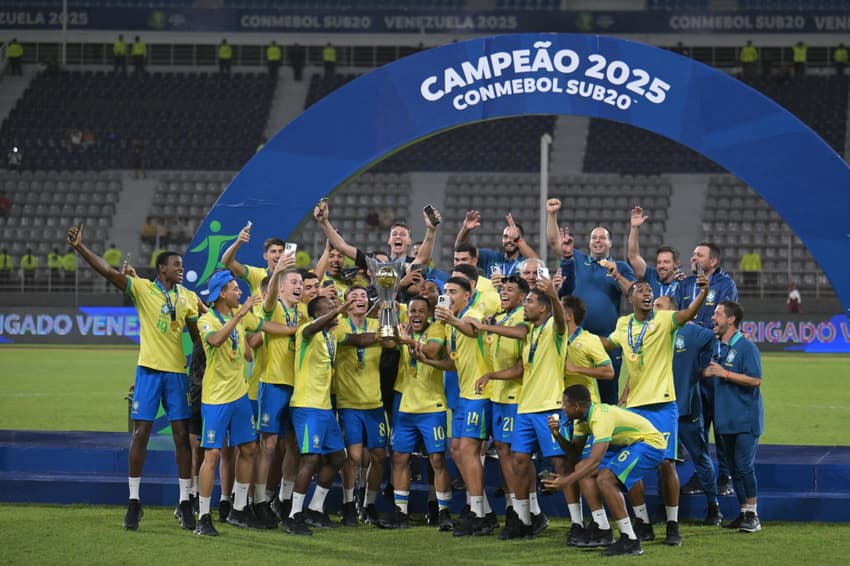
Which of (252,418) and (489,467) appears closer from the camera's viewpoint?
(252,418)

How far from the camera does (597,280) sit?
1032 centimetres

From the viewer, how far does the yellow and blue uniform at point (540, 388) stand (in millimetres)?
8766

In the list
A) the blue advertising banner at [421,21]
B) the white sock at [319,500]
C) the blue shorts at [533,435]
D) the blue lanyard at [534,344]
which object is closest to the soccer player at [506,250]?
the blue lanyard at [534,344]

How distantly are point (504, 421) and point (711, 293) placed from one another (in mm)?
2384

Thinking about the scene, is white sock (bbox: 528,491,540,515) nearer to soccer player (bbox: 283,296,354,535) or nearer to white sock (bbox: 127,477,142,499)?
soccer player (bbox: 283,296,354,535)

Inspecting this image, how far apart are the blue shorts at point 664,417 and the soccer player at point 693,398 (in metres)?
0.49

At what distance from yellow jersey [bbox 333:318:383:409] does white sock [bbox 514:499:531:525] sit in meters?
1.46

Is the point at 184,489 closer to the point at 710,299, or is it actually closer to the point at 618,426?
the point at 618,426

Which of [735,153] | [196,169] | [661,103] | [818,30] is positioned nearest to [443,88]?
[661,103]

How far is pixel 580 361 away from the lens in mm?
9062

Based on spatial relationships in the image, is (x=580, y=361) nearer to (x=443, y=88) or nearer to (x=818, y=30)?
(x=443, y=88)

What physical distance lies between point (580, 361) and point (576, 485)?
0.97 meters

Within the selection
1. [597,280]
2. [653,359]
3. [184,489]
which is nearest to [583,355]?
[653,359]

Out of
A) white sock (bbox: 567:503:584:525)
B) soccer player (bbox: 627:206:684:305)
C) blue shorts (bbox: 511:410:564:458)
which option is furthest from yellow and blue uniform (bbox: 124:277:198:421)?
soccer player (bbox: 627:206:684:305)
